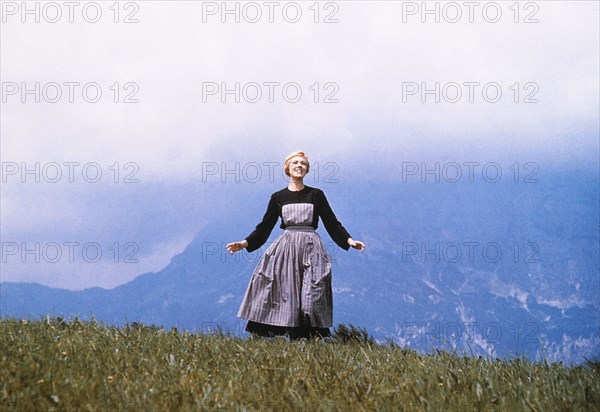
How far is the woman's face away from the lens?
27.9ft

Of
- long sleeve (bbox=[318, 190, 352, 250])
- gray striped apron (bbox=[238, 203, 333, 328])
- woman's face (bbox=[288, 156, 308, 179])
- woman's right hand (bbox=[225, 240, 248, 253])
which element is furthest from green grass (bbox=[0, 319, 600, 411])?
woman's face (bbox=[288, 156, 308, 179])

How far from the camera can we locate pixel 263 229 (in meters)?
8.74

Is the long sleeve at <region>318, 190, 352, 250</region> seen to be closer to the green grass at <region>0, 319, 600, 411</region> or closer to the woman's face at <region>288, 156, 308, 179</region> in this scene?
the woman's face at <region>288, 156, 308, 179</region>

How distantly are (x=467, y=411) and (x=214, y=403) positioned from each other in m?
1.42

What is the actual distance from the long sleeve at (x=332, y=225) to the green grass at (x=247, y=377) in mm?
2067

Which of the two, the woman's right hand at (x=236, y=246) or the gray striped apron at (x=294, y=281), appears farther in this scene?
the woman's right hand at (x=236, y=246)

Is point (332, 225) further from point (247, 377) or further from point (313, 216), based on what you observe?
point (247, 377)

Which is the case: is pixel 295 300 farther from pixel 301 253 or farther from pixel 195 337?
pixel 195 337

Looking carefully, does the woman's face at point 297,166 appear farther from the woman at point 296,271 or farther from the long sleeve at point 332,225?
the long sleeve at point 332,225

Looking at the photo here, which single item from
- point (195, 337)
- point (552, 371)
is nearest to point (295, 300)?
point (195, 337)

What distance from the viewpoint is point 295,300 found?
8.26m

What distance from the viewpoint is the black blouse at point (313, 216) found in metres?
8.52

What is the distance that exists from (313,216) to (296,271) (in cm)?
62

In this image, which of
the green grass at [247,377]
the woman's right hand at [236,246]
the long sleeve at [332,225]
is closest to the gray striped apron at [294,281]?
the long sleeve at [332,225]
